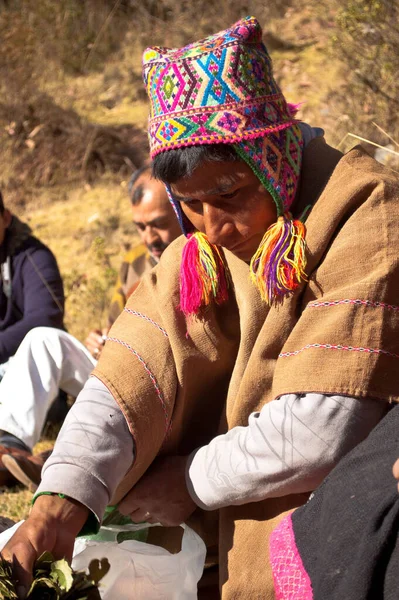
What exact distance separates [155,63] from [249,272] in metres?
0.66

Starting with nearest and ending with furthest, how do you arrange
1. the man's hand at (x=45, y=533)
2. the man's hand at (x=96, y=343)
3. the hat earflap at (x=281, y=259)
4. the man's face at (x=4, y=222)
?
the man's hand at (x=45, y=533), the hat earflap at (x=281, y=259), the man's hand at (x=96, y=343), the man's face at (x=4, y=222)

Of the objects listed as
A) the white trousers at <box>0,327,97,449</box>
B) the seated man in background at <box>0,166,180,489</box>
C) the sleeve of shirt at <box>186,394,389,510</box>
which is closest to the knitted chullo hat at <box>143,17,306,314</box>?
the sleeve of shirt at <box>186,394,389,510</box>

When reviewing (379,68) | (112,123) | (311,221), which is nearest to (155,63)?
(311,221)

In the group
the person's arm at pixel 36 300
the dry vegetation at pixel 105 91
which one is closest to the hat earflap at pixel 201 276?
the person's arm at pixel 36 300

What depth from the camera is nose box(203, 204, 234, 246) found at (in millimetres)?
2223

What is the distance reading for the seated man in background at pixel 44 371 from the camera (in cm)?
411

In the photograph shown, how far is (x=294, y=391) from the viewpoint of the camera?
211cm

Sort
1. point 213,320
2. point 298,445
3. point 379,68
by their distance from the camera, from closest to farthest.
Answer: point 298,445 → point 213,320 → point 379,68

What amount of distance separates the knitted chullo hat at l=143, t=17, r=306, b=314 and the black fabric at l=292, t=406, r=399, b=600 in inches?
22.1

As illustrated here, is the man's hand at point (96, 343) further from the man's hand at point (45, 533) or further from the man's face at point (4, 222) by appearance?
the man's hand at point (45, 533)

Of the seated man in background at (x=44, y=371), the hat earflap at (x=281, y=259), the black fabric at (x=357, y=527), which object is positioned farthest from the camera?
the seated man in background at (x=44, y=371)

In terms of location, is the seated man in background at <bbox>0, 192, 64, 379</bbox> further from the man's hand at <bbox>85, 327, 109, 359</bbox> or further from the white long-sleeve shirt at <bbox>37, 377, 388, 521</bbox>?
the white long-sleeve shirt at <bbox>37, 377, 388, 521</bbox>

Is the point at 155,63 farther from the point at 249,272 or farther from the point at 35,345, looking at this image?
the point at 35,345

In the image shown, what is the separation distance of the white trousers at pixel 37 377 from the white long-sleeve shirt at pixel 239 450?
180 centimetres
